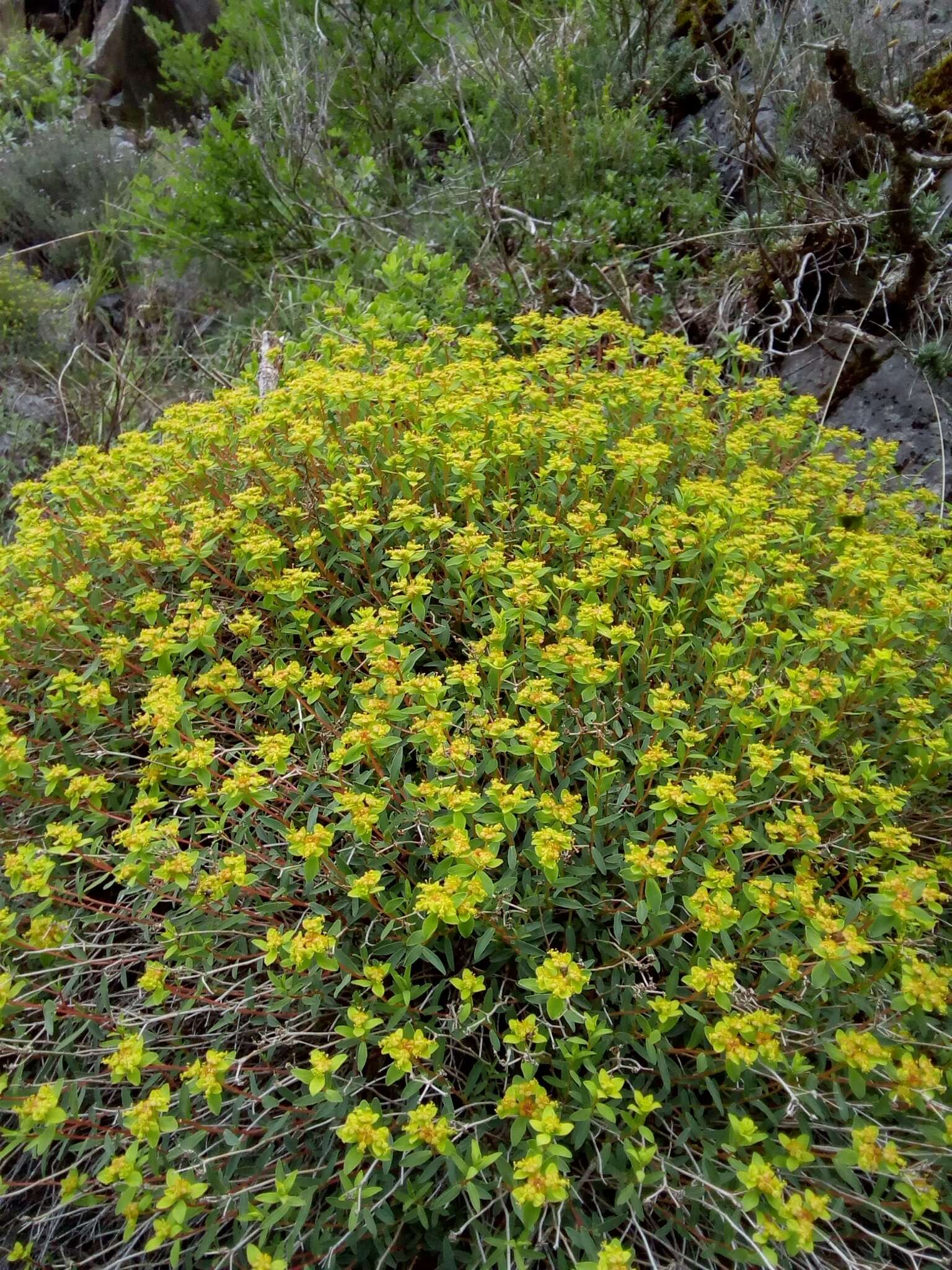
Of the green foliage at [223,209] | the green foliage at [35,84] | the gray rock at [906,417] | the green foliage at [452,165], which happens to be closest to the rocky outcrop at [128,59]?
the green foliage at [35,84]

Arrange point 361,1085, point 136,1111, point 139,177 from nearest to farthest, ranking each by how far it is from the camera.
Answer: point 136,1111 → point 361,1085 → point 139,177

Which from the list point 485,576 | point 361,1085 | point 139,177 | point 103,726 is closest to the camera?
point 361,1085

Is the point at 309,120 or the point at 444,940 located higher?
the point at 309,120

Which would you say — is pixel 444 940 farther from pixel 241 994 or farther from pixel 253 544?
pixel 253 544

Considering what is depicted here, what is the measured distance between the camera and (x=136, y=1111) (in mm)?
1180

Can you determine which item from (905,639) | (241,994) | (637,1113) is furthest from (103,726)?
(905,639)

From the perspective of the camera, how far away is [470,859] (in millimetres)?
1274

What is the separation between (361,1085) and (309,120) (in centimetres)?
500

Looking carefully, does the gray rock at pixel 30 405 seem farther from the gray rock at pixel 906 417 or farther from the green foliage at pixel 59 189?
the gray rock at pixel 906 417

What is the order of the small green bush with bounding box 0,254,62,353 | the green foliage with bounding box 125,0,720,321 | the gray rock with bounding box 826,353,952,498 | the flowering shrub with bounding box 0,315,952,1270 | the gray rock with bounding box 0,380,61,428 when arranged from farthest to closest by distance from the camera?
the small green bush with bounding box 0,254,62,353, the gray rock with bounding box 0,380,61,428, the green foliage with bounding box 125,0,720,321, the gray rock with bounding box 826,353,952,498, the flowering shrub with bounding box 0,315,952,1270

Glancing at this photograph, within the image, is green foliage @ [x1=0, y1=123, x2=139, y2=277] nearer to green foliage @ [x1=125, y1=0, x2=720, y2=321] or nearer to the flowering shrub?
green foliage @ [x1=125, y1=0, x2=720, y2=321]

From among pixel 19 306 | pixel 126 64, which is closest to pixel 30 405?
pixel 19 306

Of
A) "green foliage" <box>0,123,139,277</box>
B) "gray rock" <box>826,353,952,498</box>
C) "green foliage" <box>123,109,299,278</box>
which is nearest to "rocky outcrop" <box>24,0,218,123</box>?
"green foliage" <box>0,123,139,277</box>

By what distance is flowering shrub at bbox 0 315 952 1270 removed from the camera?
1.22 metres
